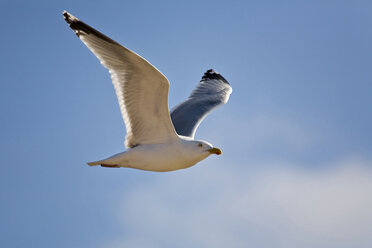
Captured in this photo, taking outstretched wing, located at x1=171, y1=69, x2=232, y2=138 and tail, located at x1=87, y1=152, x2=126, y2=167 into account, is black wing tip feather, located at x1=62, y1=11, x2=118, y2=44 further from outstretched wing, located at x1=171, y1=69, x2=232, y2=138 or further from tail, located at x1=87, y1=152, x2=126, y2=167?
outstretched wing, located at x1=171, y1=69, x2=232, y2=138

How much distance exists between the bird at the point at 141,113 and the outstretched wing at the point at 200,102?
1065 millimetres

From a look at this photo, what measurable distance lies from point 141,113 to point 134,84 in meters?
0.42

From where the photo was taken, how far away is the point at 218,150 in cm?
670

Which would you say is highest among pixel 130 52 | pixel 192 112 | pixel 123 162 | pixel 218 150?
pixel 192 112

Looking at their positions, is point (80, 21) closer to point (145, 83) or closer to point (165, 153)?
point (145, 83)

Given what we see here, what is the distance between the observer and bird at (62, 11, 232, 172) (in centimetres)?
614

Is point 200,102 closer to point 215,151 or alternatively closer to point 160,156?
point 215,151

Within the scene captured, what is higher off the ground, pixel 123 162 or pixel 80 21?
pixel 80 21

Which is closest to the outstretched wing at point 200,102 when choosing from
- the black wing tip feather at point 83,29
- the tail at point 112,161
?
the tail at point 112,161

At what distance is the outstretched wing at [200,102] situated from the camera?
798cm

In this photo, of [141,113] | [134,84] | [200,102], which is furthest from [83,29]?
[200,102]

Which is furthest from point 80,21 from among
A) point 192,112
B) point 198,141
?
point 192,112

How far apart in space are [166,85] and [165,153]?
0.88 m

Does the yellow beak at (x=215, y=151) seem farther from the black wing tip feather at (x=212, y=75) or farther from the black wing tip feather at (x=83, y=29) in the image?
the black wing tip feather at (x=212, y=75)
